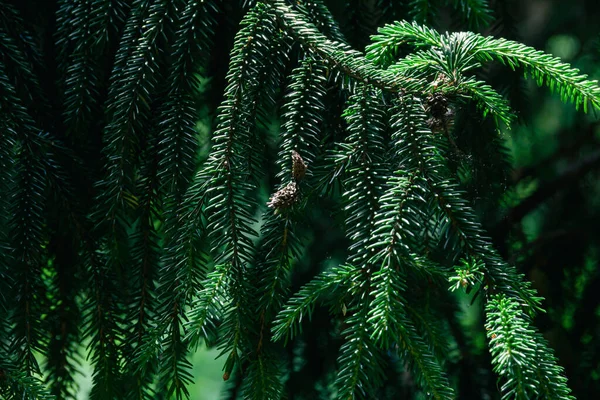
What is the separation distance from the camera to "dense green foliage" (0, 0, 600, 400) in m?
0.78

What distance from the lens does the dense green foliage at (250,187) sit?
30.7 inches

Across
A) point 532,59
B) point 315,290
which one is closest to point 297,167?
point 315,290

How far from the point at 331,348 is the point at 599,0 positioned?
1231mm

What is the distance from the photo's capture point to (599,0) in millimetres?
1720

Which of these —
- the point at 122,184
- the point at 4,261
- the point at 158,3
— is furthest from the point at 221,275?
the point at 158,3

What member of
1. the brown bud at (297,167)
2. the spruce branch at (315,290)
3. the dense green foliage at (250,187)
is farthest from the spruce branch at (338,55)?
the spruce branch at (315,290)

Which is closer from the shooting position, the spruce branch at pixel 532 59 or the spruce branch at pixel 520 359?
the spruce branch at pixel 520 359

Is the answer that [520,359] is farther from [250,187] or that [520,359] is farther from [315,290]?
[250,187]

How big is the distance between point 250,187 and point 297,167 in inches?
3.4

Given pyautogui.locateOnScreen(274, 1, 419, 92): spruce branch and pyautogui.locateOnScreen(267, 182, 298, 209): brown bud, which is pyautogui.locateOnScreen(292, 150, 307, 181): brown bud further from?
pyautogui.locateOnScreen(274, 1, 419, 92): spruce branch

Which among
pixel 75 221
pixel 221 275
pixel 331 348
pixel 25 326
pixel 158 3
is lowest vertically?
pixel 331 348

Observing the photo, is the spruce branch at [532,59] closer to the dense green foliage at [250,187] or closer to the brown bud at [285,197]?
the dense green foliage at [250,187]

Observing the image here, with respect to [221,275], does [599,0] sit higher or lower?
higher

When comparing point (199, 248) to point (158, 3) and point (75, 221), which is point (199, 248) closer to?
point (75, 221)
